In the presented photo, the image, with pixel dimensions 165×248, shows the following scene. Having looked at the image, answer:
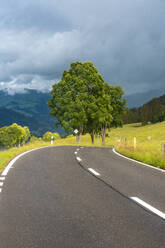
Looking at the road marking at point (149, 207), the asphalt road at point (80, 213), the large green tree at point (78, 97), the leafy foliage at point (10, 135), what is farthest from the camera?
the leafy foliage at point (10, 135)

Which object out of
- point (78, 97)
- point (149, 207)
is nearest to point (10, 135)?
point (78, 97)

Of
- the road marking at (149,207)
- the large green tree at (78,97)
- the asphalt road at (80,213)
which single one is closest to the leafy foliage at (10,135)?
the large green tree at (78,97)

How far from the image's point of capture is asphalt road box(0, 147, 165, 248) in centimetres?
365

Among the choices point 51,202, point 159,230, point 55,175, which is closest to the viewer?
point 159,230

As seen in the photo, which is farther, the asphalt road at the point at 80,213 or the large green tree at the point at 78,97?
the large green tree at the point at 78,97

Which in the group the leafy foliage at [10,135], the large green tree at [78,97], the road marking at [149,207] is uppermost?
the large green tree at [78,97]

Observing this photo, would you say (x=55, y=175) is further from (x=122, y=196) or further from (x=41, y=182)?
(x=122, y=196)

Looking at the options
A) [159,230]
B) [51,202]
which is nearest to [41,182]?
[51,202]

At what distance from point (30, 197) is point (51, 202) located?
68 cm

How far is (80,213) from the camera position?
15.9 feet

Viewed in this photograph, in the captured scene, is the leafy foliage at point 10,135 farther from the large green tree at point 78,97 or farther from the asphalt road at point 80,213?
the asphalt road at point 80,213

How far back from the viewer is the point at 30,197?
20.0 ft

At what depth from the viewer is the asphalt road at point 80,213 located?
3646mm

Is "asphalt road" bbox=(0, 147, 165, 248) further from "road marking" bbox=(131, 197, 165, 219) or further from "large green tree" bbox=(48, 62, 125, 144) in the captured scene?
"large green tree" bbox=(48, 62, 125, 144)
